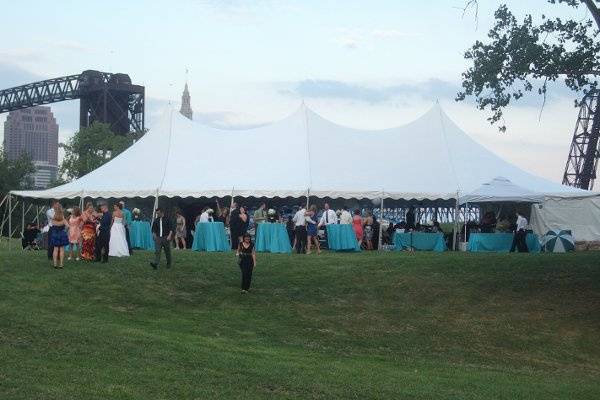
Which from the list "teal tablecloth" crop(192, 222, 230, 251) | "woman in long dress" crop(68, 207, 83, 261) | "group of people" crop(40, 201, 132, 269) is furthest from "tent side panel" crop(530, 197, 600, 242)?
"woman in long dress" crop(68, 207, 83, 261)

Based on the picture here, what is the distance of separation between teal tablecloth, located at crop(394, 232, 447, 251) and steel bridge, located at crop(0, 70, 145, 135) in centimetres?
5903

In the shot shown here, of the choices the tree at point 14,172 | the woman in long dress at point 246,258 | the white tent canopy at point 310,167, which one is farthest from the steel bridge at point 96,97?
the woman in long dress at point 246,258

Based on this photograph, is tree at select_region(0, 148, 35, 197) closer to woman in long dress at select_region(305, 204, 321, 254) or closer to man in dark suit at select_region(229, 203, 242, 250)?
man in dark suit at select_region(229, 203, 242, 250)

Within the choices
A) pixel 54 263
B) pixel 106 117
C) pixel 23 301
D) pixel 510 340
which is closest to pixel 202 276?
pixel 54 263

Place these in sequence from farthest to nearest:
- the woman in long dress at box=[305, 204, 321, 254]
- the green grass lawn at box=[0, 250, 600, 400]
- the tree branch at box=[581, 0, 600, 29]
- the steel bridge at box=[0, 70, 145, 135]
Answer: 1. the steel bridge at box=[0, 70, 145, 135]
2. the woman in long dress at box=[305, 204, 321, 254]
3. the tree branch at box=[581, 0, 600, 29]
4. the green grass lawn at box=[0, 250, 600, 400]

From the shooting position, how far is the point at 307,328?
19828 millimetres

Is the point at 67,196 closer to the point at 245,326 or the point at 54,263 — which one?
the point at 54,263

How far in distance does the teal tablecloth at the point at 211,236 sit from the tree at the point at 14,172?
43750 millimetres

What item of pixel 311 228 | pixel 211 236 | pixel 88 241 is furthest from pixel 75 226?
pixel 311 228

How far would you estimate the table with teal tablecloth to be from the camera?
32.6 meters

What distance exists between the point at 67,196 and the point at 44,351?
72.6ft

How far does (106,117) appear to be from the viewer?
8812 centimetres

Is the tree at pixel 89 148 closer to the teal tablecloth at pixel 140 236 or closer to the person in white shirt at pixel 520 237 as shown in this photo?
the teal tablecloth at pixel 140 236

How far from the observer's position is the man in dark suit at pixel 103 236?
2389 cm
